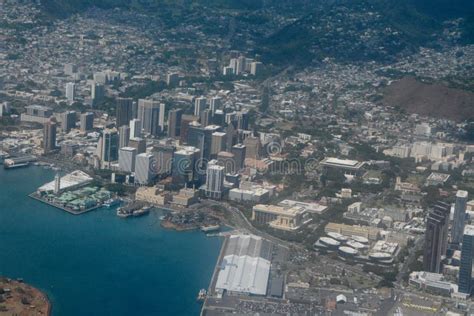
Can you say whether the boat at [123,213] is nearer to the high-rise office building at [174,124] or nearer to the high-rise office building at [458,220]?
the high-rise office building at [174,124]

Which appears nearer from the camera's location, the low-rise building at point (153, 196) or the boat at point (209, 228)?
the boat at point (209, 228)

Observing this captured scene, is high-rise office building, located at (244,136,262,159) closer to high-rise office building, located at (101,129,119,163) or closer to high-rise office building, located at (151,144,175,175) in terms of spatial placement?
high-rise office building, located at (151,144,175,175)

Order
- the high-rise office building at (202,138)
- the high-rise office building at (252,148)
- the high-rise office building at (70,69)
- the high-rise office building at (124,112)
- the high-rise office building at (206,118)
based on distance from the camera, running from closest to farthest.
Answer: the high-rise office building at (202,138) → the high-rise office building at (252,148) → the high-rise office building at (206,118) → the high-rise office building at (124,112) → the high-rise office building at (70,69)

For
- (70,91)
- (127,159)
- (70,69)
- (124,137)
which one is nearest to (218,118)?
(124,137)

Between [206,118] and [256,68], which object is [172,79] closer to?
[256,68]

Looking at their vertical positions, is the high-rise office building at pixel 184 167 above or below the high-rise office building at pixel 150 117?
below

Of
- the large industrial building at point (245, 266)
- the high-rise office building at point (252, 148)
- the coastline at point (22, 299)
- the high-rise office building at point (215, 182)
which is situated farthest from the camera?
the high-rise office building at point (252, 148)

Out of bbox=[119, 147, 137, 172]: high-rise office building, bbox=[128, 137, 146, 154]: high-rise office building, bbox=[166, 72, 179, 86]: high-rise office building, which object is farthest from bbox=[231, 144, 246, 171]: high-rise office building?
bbox=[166, 72, 179, 86]: high-rise office building

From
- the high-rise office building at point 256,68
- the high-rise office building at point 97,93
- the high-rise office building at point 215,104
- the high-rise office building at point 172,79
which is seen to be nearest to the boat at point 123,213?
the high-rise office building at point 215,104
